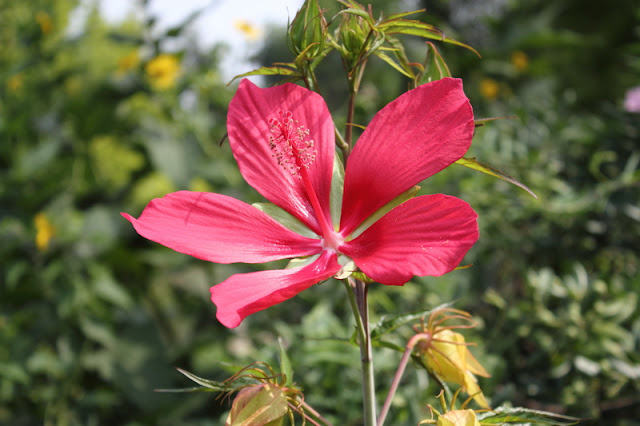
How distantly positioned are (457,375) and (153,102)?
65.0 inches

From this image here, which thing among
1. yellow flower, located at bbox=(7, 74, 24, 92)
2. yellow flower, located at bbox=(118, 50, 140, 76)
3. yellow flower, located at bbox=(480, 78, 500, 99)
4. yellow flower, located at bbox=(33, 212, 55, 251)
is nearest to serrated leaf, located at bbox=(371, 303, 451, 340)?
yellow flower, located at bbox=(33, 212, 55, 251)

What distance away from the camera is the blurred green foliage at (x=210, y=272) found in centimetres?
87

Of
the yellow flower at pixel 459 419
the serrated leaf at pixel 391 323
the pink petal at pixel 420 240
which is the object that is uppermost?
the pink petal at pixel 420 240

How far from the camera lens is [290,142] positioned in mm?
466

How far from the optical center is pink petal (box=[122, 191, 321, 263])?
0.41m

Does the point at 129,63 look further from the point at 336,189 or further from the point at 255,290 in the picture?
the point at 255,290

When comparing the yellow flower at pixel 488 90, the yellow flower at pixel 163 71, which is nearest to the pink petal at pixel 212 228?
the yellow flower at pixel 163 71

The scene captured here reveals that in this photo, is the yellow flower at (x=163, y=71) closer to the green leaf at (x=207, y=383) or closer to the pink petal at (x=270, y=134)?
the pink petal at (x=270, y=134)

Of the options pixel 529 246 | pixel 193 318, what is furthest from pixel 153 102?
pixel 529 246

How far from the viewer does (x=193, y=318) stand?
1.90 meters

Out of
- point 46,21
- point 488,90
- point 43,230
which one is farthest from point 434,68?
point 488,90

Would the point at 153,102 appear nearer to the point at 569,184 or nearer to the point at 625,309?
the point at 569,184

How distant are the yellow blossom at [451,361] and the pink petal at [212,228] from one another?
14 cm

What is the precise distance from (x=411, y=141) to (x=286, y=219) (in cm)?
15
